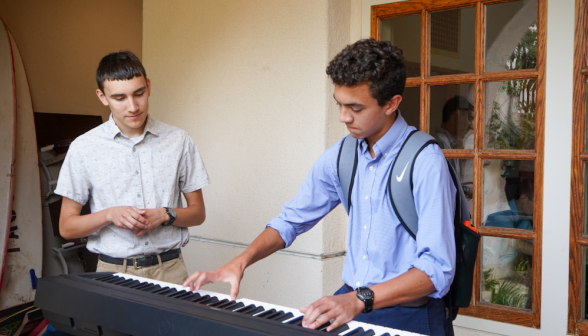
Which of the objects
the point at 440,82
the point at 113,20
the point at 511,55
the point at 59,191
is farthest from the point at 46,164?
the point at 511,55

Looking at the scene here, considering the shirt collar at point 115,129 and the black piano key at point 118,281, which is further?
Answer: the shirt collar at point 115,129

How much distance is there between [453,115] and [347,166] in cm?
129

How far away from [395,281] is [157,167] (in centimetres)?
108

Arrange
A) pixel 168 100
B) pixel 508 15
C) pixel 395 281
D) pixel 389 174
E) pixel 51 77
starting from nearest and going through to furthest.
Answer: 1. pixel 395 281
2. pixel 389 174
3. pixel 508 15
4. pixel 168 100
5. pixel 51 77

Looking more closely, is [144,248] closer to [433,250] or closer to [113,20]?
[433,250]

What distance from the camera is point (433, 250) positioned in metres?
1.33

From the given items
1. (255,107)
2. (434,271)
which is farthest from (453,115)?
(434,271)

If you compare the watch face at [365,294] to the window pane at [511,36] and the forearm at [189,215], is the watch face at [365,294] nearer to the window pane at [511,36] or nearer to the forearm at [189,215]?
the forearm at [189,215]

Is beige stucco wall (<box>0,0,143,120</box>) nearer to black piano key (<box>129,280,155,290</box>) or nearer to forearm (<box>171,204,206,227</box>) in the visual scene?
forearm (<box>171,204,206,227</box>)

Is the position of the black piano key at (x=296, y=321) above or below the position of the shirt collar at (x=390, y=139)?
below

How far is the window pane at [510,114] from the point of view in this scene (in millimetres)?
2462

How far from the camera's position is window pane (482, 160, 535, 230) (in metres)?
2.48

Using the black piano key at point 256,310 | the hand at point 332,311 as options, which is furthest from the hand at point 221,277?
the hand at point 332,311

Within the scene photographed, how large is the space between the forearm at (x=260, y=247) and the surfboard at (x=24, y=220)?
287cm
